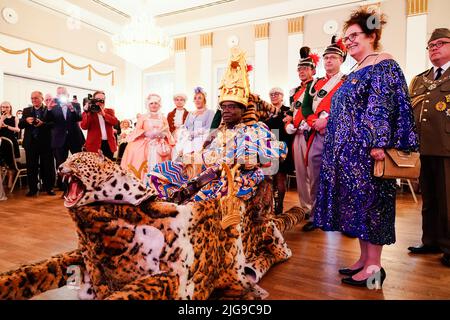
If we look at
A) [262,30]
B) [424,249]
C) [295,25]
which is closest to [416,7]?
[295,25]

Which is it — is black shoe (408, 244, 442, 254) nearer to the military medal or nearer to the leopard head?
the military medal

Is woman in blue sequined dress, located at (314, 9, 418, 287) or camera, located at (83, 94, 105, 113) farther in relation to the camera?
camera, located at (83, 94, 105, 113)

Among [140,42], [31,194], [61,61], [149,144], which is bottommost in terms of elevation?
[31,194]

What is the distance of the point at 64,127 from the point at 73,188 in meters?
4.54

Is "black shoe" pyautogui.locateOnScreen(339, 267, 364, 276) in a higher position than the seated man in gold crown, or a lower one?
lower

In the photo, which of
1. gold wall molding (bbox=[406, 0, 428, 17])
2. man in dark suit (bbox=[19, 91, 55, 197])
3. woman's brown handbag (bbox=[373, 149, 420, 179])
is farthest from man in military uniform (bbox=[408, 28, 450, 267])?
gold wall molding (bbox=[406, 0, 428, 17])

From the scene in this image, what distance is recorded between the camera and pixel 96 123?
15.5 ft

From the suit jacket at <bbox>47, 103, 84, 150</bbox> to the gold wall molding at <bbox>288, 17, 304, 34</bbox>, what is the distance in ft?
18.7

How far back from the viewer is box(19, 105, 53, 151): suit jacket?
4.98m

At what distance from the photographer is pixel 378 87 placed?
5.49ft

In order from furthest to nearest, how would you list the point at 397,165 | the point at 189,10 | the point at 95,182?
the point at 189,10, the point at 397,165, the point at 95,182

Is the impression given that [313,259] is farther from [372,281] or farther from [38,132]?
[38,132]

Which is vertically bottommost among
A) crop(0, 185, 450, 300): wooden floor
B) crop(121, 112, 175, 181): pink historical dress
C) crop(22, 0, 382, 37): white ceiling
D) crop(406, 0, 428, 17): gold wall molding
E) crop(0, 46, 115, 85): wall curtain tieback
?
crop(0, 185, 450, 300): wooden floor
